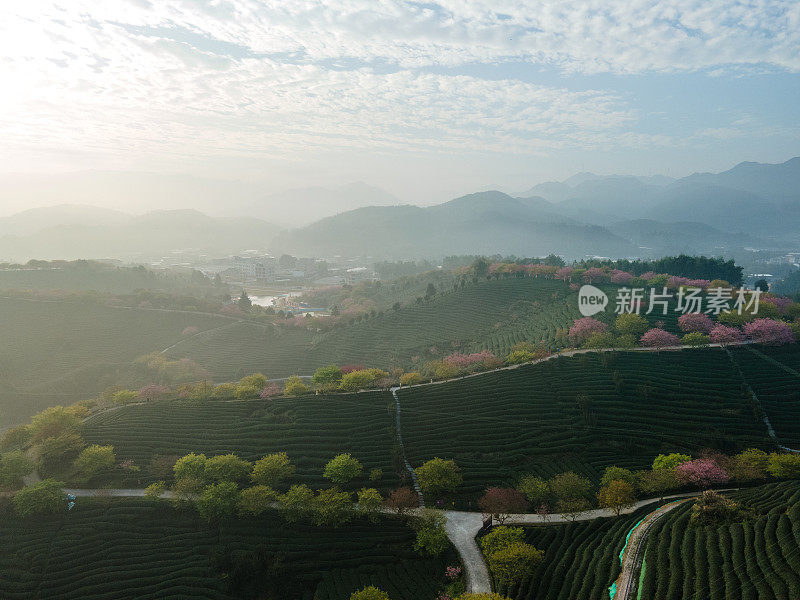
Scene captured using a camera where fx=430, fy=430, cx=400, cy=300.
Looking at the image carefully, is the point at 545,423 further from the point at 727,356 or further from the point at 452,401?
the point at 727,356

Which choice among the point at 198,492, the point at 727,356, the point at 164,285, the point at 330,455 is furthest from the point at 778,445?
the point at 164,285

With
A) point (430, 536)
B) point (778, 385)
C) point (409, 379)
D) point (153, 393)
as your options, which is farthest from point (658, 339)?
point (153, 393)

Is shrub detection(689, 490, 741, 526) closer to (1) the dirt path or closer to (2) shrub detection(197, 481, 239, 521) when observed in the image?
(1) the dirt path

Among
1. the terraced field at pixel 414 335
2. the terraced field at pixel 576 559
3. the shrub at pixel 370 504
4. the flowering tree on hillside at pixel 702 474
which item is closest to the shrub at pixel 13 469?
the shrub at pixel 370 504

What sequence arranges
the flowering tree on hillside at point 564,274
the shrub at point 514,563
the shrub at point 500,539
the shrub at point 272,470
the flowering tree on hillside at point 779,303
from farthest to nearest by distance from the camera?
the flowering tree on hillside at point 564,274
the flowering tree on hillside at point 779,303
the shrub at point 272,470
the shrub at point 500,539
the shrub at point 514,563

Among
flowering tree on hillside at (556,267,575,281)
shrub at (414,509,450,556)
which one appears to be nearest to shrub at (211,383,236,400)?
shrub at (414,509,450,556)

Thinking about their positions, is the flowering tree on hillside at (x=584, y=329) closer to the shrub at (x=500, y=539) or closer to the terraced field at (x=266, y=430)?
the terraced field at (x=266, y=430)
